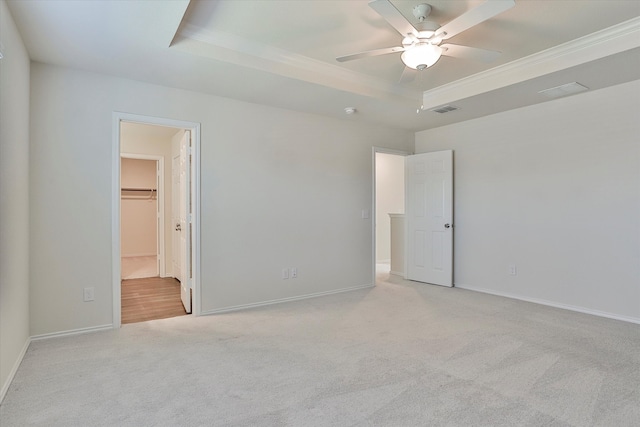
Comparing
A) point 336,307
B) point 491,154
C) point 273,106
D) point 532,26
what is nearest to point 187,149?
point 273,106

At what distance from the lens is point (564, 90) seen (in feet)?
12.1

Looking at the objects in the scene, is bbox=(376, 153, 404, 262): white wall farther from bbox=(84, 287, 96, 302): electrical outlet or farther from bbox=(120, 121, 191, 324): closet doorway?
bbox=(84, 287, 96, 302): electrical outlet

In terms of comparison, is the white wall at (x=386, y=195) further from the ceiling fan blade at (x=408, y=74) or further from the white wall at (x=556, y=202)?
the ceiling fan blade at (x=408, y=74)

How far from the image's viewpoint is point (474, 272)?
192 inches

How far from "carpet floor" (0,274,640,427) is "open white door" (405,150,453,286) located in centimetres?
148

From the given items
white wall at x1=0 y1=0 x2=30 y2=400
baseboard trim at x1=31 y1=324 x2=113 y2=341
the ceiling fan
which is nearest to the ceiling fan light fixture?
the ceiling fan

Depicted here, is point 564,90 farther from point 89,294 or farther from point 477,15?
point 89,294

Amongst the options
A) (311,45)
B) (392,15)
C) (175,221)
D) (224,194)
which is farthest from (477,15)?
(175,221)

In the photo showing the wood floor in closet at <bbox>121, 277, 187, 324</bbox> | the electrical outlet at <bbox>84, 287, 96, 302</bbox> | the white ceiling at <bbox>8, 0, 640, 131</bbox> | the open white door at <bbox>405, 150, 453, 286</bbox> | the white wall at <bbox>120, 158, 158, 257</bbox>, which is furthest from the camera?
the white wall at <bbox>120, 158, 158, 257</bbox>

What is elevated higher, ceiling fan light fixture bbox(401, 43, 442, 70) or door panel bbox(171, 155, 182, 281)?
ceiling fan light fixture bbox(401, 43, 442, 70)

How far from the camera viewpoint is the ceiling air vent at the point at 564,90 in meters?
3.56

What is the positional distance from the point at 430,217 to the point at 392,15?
3606 mm

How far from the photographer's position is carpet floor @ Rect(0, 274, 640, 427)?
75.5 inches

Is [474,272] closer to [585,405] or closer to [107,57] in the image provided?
[585,405]
